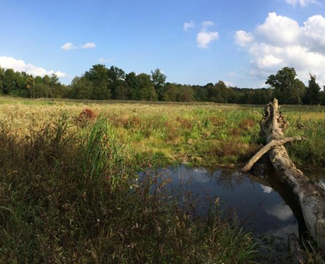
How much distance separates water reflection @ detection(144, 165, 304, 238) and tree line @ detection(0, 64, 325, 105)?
5899 centimetres

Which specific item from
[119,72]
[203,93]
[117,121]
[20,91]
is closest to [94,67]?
[119,72]

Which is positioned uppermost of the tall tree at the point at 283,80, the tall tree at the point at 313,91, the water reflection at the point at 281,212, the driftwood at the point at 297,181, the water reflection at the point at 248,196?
the tall tree at the point at 283,80

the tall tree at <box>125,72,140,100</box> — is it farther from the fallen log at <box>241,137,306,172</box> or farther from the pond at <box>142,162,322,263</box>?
the pond at <box>142,162,322,263</box>

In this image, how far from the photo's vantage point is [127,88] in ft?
303

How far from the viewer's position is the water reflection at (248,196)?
18.8ft

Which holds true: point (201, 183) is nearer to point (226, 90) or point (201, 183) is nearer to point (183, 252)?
point (183, 252)

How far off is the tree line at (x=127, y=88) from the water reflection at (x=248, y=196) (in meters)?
59.0

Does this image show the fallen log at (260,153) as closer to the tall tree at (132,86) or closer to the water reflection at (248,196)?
the water reflection at (248,196)

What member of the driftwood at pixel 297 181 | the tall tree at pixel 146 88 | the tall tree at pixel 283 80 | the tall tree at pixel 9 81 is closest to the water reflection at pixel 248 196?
the driftwood at pixel 297 181

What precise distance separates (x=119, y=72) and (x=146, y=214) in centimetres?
10376

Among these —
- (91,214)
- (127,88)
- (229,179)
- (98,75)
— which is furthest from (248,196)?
(98,75)

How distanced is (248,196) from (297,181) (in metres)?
1.25

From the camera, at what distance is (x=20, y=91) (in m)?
99.5

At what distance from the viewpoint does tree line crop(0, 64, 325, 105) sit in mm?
78250
